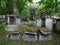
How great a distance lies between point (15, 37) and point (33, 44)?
427 centimetres

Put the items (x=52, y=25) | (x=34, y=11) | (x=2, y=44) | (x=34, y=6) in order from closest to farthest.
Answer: (x=2, y=44) → (x=52, y=25) → (x=34, y=11) → (x=34, y=6)

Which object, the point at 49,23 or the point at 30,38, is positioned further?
the point at 49,23

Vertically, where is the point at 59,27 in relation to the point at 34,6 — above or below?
below

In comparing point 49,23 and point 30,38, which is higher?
point 49,23

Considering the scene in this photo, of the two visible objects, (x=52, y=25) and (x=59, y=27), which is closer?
(x=59, y=27)

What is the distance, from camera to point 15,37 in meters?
19.2

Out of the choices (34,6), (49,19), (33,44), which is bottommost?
(33,44)

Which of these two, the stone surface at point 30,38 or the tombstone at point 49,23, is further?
the tombstone at point 49,23

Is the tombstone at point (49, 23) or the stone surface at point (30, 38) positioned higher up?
the tombstone at point (49, 23)

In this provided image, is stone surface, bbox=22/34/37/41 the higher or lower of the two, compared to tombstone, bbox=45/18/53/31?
lower

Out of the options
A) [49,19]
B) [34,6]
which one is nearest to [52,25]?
[49,19]

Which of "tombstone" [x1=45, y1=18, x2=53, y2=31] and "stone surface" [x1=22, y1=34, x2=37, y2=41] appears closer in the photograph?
"stone surface" [x1=22, y1=34, x2=37, y2=41]

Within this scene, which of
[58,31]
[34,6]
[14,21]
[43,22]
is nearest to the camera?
[58,31]

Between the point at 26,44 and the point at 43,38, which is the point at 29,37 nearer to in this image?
the point at 43,38
